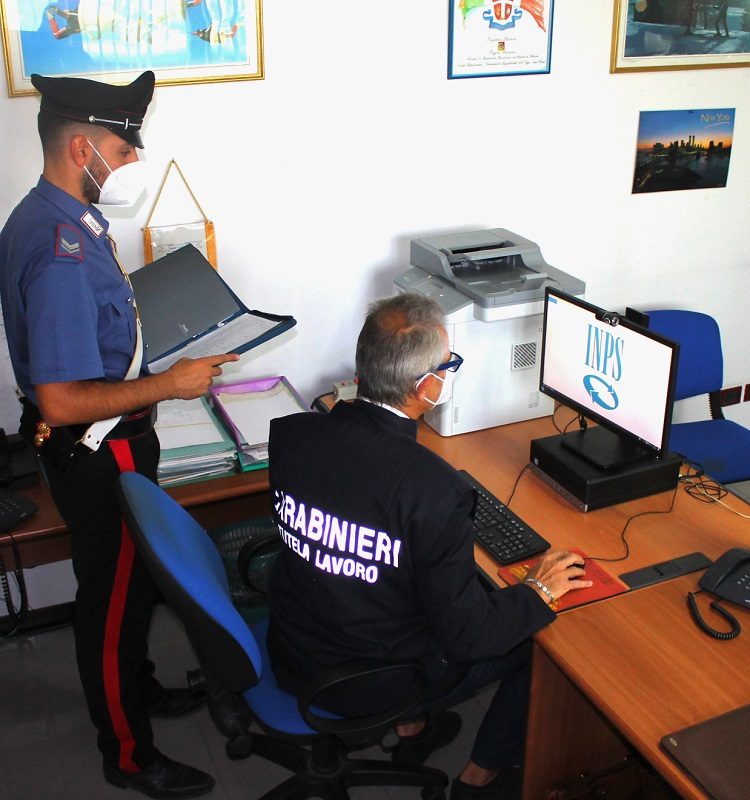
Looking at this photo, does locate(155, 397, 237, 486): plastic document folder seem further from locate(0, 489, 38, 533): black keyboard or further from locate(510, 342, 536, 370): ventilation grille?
locate(510, 342, 536, 370): ventilation grille

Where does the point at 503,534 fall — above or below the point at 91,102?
below

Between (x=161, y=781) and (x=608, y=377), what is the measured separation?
1.51 meters

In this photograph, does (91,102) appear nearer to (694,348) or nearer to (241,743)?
(241,743)

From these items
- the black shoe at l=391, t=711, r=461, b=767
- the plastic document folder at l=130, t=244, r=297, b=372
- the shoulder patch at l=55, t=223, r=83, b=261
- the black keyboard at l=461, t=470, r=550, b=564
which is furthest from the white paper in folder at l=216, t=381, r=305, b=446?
the black shoe at l=391, t=711, r=461, b=767

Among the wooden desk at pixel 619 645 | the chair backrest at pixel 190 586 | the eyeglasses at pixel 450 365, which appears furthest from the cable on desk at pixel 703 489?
the chair backrest at pixel 190 586

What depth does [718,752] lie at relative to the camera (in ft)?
4.66

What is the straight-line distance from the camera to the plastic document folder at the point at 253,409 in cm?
245

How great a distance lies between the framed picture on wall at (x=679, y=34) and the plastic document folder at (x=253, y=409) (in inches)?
59.1

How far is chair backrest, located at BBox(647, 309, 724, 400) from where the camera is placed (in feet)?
9.67

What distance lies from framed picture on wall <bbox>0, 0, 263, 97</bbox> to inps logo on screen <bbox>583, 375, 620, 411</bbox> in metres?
1.24

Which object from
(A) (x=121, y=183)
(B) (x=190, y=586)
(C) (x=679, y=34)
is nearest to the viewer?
(B) (x=190, y=586)

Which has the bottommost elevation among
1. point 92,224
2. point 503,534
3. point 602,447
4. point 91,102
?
point 503,534

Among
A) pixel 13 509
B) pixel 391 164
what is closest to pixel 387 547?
pixel 13 509

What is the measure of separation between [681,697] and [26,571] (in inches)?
82.3
